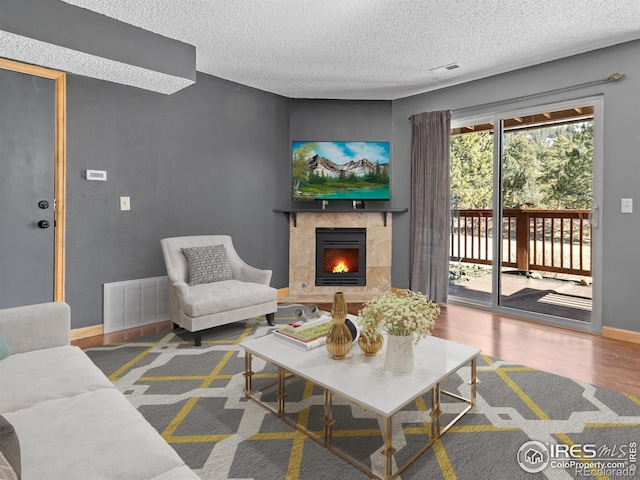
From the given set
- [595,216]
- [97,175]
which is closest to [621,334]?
[595,216]

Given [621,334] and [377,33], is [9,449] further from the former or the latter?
[621,334]

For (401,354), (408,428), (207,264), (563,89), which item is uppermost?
(563,89)

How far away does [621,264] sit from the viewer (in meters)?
3.36

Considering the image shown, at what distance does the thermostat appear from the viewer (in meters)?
3.37

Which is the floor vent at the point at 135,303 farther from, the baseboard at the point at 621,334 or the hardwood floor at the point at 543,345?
the baseboard at the point at 621,334

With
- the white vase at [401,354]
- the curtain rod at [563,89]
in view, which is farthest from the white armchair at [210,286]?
the curtain rod at [563,89]

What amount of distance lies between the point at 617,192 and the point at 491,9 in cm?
195

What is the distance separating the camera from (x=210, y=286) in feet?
11.4

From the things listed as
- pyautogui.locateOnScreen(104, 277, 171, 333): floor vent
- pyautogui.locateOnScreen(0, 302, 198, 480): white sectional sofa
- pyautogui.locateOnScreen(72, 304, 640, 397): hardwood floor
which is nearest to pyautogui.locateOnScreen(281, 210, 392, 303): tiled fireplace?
pyautogui.locateOnScreen(72, 304, 640, 397): hardwood floor

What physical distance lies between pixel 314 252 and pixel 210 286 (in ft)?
5.62

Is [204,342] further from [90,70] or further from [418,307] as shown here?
[90,70]

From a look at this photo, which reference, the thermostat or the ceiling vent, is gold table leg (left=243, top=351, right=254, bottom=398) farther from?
the ceiling vent

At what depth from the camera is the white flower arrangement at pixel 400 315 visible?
1.73 meters

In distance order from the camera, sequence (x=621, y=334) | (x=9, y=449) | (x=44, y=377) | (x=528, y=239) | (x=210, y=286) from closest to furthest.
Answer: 1. (x=9, y=449)
2. (x=44, y=377)
3. (x=621, y=334)
4. (x=210, y=286)
5. (x=528, y=239)
